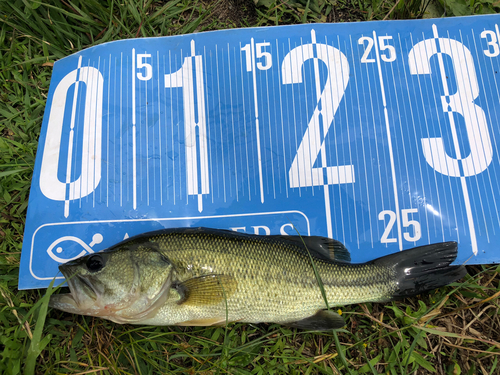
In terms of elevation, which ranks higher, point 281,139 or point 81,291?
point 281,139

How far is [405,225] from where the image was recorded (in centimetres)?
260

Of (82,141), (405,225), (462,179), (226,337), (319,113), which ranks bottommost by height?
(226,337)

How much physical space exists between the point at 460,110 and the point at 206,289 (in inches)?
108

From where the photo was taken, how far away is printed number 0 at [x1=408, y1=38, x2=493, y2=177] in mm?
2688

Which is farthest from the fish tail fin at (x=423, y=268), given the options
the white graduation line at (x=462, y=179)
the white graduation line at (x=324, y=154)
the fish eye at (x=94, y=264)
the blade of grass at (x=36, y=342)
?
the blade of grass at (x=36, y=342)

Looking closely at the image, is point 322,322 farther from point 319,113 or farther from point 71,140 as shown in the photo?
point 71,140

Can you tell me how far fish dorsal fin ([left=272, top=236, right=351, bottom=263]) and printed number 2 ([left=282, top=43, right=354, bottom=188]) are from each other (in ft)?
1.72

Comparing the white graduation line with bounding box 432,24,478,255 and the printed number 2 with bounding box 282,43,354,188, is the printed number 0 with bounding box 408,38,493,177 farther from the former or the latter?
the printed number 2 with bounding box 282,43,354,188

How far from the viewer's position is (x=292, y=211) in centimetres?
265

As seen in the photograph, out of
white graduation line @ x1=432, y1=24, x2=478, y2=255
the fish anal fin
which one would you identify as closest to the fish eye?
the fish anal fin

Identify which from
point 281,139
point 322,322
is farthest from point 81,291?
point 281,139

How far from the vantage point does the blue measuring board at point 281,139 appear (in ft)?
8.62

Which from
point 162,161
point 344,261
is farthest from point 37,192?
point 344,261

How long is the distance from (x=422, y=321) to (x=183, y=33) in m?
3.37
